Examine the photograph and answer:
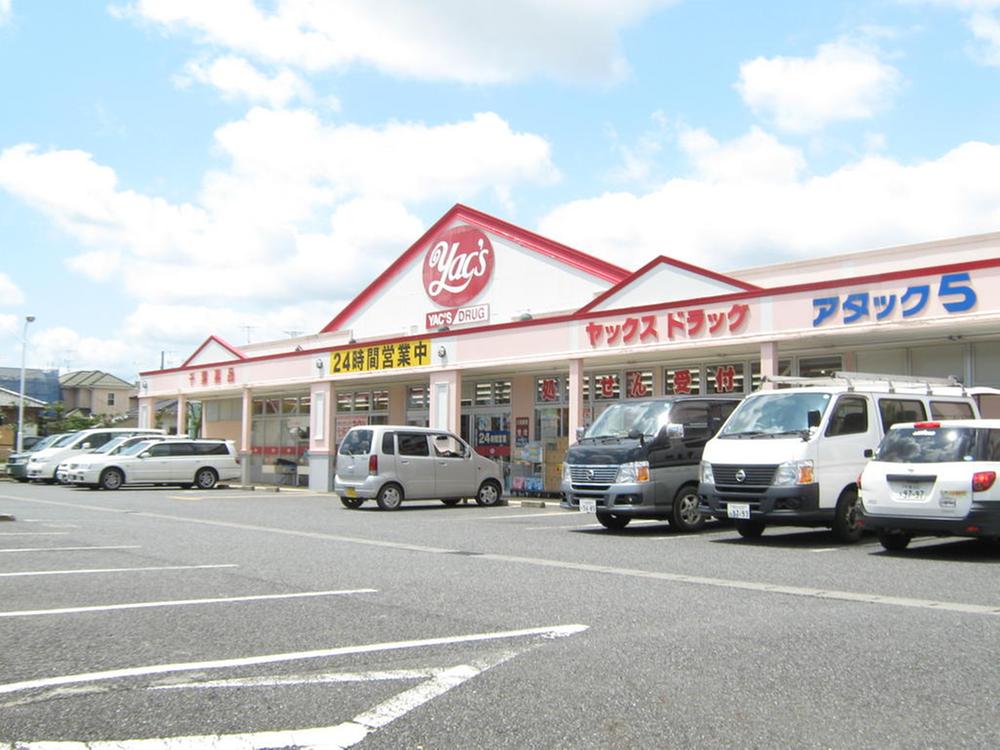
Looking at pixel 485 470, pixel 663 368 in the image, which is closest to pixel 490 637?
pixel 485 470

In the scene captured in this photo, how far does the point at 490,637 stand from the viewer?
6.64 meters

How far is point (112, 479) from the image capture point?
29.1 metres

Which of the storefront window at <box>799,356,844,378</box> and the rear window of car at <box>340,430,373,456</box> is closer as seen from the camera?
the storefront window at <box>799,356,844,378</box>

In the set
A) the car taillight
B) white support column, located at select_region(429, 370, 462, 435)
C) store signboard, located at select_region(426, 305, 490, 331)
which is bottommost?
the car taillight

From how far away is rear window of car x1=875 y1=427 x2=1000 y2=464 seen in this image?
447 inches

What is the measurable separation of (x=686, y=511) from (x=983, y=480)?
4.92 meters

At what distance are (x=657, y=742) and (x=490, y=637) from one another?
233cm

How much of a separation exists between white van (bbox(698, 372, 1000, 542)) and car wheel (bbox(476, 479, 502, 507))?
8.97 m

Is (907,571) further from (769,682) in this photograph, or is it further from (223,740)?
(223,740)

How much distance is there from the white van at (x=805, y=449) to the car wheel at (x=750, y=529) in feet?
0.05

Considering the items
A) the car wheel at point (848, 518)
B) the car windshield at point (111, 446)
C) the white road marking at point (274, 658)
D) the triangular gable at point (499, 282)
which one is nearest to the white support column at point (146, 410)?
the car windshield at point (111, 446)

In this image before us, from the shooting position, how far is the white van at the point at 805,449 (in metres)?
12.7

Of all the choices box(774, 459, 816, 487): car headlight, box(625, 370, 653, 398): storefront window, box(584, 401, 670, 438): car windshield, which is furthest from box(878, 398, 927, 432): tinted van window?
box(625, 370, 653, 398): storefront window

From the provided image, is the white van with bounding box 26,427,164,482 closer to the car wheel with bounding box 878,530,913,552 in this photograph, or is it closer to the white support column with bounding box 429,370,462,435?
the white support column with bounding box 429,370,462,435
